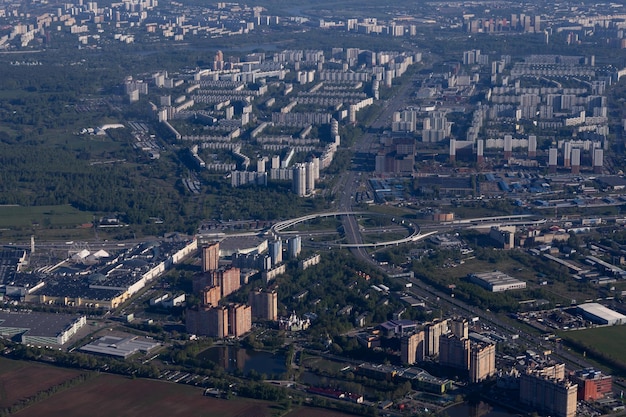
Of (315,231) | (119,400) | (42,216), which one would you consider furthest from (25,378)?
(42,216)

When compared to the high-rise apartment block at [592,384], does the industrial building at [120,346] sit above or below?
below

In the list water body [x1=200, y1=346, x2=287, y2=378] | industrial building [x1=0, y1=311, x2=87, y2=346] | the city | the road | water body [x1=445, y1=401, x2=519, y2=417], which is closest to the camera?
water body [x1=445, y1=401, x2=519, y2=417]

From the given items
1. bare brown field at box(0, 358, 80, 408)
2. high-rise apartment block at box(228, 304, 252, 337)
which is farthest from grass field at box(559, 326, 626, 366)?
bare brown field at box(0, 358, 80, 408)

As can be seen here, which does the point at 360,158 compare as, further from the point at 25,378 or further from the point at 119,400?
the point at 119,400

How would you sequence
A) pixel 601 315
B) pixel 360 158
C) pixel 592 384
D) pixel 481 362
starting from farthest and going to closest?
1. pixel 360 158
2. pixel 601 315
3. pixel 481 362
4. pixel 592 384

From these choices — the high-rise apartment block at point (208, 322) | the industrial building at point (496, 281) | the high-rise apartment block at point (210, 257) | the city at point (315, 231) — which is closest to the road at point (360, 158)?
the city at point (315, 231)

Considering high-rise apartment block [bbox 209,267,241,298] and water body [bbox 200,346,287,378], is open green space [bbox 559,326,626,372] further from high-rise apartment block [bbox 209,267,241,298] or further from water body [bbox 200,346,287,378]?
high-rise apartment block [bbox 209,267,241,298]

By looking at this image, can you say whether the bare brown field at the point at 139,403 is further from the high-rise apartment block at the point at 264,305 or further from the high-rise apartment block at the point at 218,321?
the high-rise apartment block at the point at 264,305
